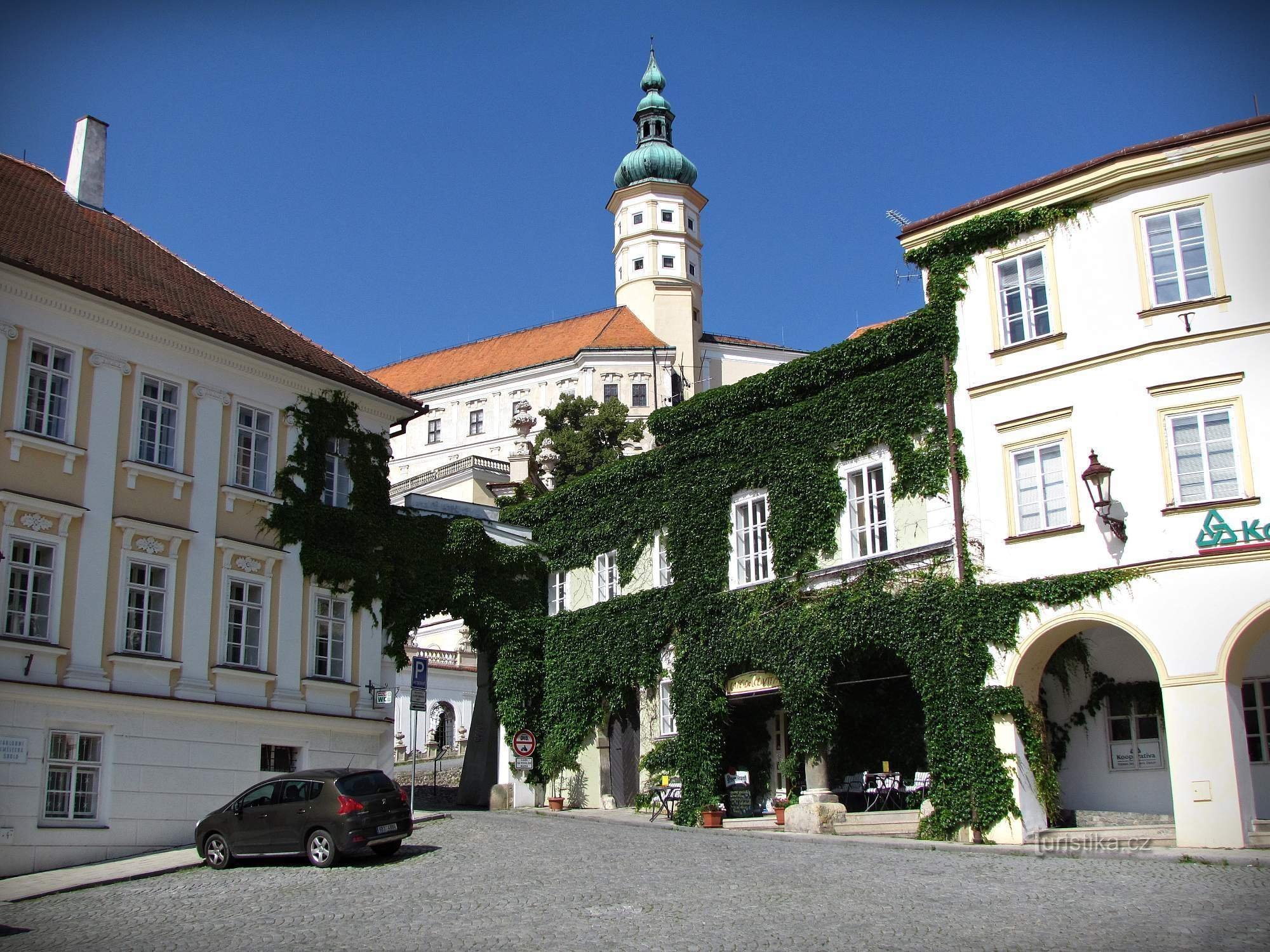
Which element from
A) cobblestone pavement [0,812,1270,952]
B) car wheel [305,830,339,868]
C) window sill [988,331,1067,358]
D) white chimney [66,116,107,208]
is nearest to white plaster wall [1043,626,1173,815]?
cobblestone pavement [0,812,1270,952]

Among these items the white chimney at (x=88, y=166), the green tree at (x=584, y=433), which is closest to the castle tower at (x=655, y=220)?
the green tree at (x=584, y=433)

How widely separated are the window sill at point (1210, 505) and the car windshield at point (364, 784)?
43.7 feet

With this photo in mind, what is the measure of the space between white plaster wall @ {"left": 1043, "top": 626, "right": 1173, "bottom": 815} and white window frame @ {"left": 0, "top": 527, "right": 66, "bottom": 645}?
18.3 meters

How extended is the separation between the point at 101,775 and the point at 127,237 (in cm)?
1251

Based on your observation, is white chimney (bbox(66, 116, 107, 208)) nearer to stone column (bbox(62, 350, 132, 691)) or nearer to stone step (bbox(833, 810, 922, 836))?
stone column (bbox(62, 350, 132, 691))

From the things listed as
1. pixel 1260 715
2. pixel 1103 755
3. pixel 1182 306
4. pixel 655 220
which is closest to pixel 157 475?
pixel 1103 755

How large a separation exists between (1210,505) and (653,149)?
80335 mm

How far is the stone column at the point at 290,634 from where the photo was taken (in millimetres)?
27000

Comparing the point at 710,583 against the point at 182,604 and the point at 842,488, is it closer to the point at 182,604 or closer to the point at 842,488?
the point at 842,488

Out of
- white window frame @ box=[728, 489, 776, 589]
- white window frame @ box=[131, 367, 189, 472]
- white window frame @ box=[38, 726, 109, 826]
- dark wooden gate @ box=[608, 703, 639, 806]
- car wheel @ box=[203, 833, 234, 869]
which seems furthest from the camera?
dark wooden gate @ box=[608, 703, 639, 806]

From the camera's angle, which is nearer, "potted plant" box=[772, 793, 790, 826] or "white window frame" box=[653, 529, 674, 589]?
"potted plant" box=[772, 793, 790, 826]

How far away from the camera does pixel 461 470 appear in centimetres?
6969

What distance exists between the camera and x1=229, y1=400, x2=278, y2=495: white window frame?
27.1 metres

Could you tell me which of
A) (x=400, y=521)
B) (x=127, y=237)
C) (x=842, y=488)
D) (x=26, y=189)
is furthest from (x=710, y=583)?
(x=26, y=189)
